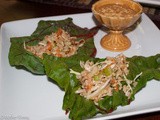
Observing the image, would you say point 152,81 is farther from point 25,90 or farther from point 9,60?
point 9,60

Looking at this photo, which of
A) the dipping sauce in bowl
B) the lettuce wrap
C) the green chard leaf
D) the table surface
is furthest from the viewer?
the table surface

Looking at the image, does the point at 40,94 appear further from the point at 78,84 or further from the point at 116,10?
the point at 116,10

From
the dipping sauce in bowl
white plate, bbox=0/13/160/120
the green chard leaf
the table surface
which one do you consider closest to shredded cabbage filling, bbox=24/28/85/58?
the green chard leaf

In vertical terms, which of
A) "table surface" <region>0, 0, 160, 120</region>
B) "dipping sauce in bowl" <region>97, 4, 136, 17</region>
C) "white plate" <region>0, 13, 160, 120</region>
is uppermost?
"dipping sauce in bowl" <region>97, 4, 136, 17</region>

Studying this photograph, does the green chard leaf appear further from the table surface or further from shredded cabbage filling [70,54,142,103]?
the table surface

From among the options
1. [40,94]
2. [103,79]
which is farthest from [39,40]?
[103,79]

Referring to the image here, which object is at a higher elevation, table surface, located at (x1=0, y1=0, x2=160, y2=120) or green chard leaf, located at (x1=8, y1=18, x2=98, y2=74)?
green chard leaf, located at (x1=8, y1=18, x2=98, y2=74)

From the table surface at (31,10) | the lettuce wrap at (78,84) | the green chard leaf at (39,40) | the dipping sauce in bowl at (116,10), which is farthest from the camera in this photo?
Result: the table surface at (31,10)

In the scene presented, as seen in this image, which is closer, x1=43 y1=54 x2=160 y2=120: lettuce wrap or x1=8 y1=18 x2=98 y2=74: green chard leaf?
x1=43 y1=54 x2=160 y2=120: lettuce wrap

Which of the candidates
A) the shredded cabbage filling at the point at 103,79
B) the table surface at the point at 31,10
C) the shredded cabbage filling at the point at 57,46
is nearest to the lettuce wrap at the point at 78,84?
the shredded cabbage filling at the point at 103,79

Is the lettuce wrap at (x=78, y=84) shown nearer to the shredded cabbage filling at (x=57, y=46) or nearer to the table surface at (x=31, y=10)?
the shredded cabbage filling at (x=57, y=46)

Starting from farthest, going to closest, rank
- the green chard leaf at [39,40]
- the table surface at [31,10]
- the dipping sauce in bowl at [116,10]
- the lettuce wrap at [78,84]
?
the table surface at [31,10]
the dipping sauce in bowl at [116,10]
the green chard leaf at [39,40]
the lettuce wrap at [78,84]
